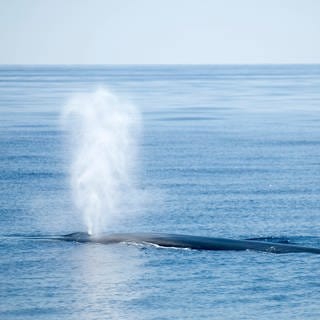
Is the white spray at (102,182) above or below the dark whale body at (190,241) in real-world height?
above

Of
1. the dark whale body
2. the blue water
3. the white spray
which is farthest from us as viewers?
the white spray

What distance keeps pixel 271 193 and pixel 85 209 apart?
478 inches

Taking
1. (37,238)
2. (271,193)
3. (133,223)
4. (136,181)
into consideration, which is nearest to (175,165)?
(136,181)

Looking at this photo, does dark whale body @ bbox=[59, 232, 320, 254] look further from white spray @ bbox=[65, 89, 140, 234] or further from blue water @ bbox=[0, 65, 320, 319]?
white spray @ bbox=[65, 89, 140, 234]

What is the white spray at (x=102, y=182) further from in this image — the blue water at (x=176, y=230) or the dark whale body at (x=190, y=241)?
the dark whale body at (x=190, y=241)

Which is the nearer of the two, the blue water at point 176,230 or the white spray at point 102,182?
the blue water at point 176,230

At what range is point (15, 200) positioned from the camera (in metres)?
59.6

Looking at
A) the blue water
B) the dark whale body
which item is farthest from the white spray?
the dark whale body

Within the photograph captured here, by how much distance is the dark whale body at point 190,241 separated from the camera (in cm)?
4572

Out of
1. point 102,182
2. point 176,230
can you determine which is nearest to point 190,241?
point 176,230

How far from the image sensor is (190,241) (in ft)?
154

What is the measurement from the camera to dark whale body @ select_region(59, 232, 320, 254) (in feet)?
150

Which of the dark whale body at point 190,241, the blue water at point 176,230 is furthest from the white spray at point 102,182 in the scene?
the dark whale body at point 190,241

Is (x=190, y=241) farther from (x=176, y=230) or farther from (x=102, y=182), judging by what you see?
(x=102, y=182)
